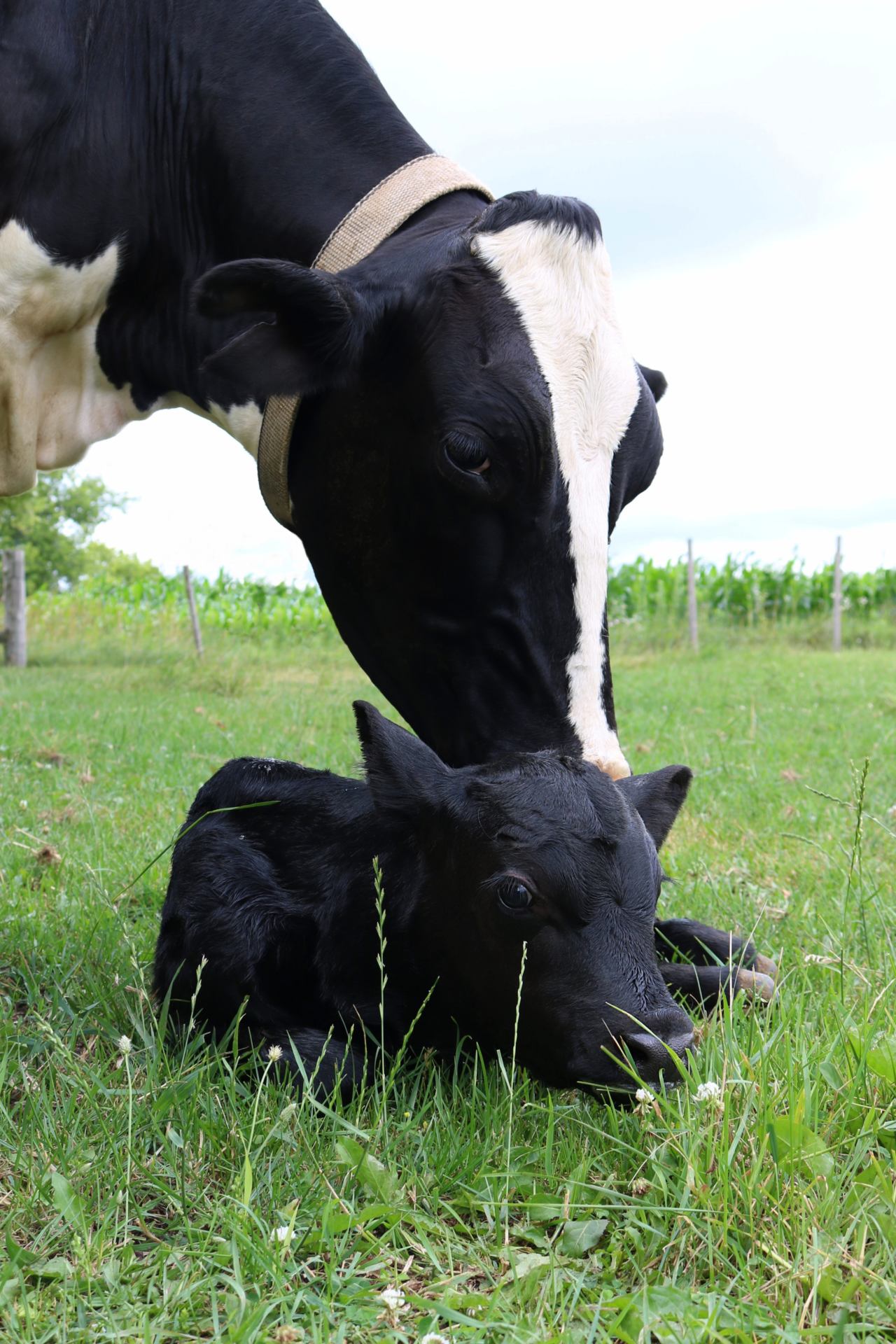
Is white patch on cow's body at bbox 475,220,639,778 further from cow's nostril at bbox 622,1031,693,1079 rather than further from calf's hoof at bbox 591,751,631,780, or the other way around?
cow's nostril at bbox 622,1031,693,1079

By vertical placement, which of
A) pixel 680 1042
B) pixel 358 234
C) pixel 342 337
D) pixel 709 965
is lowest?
pixel 709 965

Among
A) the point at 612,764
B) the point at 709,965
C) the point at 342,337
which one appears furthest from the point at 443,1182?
the point at 342,337

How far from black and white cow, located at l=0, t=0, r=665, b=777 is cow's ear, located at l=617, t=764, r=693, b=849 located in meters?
0.08

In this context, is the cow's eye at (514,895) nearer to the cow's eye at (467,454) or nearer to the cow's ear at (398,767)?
the cow's ear at (398,767)

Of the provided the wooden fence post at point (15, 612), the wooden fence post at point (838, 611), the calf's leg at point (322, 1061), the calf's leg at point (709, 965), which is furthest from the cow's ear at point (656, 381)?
the wooden fence post at point (838, 611)

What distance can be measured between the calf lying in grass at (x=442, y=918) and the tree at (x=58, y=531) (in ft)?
68.3

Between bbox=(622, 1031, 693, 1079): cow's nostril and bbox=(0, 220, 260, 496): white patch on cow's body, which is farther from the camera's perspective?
bbox=(0, 220, 260, 496): white patch on cow's body

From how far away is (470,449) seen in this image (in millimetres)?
2855

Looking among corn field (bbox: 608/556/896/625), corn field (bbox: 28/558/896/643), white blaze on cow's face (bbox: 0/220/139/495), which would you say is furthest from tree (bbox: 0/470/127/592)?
white blaze on cow's face (bbox: 0/220/139/495)

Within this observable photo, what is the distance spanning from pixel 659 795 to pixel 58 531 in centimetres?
2534

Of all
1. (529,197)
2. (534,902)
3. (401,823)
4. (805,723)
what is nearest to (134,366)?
(529,197)

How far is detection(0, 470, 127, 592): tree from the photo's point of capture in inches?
992

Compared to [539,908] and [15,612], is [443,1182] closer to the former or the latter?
[539,908]

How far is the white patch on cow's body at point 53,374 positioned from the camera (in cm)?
361
